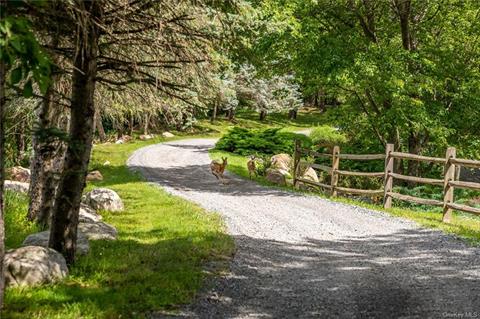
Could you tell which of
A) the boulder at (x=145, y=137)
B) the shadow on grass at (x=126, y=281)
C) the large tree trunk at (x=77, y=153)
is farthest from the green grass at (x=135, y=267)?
the boulder at (x=145, y=137)

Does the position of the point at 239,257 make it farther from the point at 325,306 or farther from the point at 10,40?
the point at 10,40

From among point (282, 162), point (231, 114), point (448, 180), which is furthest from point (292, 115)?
point (448, 180)

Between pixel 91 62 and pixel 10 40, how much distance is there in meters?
3.31

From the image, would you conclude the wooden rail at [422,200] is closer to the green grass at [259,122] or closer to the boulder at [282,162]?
the boulder at [282,162]

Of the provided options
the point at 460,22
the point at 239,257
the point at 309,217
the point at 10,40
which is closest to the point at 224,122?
the point at 460,22

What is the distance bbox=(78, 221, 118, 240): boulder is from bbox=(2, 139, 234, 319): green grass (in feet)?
0.75

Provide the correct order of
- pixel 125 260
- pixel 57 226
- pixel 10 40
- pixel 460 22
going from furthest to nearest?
pixel 460 22 → pixel 125 260 → pixel 57 226 → pixel 10 40

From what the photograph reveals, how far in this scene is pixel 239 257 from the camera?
8.52 m

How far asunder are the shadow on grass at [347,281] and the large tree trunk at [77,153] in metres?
2.08

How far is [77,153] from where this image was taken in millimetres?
6195

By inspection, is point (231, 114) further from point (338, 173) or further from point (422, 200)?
point (422, 200)

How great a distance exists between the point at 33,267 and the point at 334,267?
15.4 ft

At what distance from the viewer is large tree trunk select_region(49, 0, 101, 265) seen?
6383mm

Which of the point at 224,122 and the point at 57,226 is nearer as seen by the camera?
the point at 57,226
